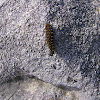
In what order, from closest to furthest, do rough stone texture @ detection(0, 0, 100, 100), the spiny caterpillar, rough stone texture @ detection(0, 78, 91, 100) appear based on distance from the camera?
the spiny caterpillar < rough stone texture @ detection(0, 0, 100, 100) < rough stone texture @ detection(0, 78, 91, 100)

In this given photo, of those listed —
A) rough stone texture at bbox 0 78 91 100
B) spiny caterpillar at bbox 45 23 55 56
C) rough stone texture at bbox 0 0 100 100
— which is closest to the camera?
spiny caterpillar at bbox 45 23 55 56

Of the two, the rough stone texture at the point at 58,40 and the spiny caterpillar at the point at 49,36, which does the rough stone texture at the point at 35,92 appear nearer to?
the rough stone texture at the point at 58,40

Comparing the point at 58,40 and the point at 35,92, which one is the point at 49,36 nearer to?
the point at 58,40

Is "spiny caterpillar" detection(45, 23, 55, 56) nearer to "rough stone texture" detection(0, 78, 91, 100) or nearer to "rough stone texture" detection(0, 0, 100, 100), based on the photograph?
"rough stone texture" detection(0, 0, 100, 100)

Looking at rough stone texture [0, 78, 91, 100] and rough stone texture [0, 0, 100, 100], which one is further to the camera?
rough stone texture [0, 78, 91, 100]

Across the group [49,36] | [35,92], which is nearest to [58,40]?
[49,36]

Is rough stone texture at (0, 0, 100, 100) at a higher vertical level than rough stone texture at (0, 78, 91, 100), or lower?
Answer: higher

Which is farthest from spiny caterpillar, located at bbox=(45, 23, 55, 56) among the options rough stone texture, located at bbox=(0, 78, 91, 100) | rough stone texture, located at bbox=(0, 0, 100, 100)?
rough stone texture, located at bbox=(0, 78, 91, 100)

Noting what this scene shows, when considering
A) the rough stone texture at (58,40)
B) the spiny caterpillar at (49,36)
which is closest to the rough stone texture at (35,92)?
the rough stone texture at (58,40)
